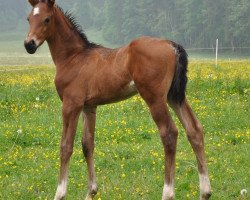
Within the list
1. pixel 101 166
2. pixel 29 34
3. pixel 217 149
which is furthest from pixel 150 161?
pixel 29 34

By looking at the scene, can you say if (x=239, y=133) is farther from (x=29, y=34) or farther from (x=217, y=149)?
(x=29, y=34)

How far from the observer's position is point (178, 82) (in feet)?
19.4

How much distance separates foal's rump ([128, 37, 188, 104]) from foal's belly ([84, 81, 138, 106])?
195 millimetres

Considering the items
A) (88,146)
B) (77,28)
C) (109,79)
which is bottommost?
(88,146)

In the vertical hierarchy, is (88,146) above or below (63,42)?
below

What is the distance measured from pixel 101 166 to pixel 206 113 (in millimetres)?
4037

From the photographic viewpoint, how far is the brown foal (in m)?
5.74

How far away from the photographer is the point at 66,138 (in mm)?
6180

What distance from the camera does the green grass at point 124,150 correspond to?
22.5ft

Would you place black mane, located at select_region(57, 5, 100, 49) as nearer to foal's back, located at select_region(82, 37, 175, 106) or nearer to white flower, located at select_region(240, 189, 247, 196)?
foal's back, located at select_region(82, 37, 175, 106)

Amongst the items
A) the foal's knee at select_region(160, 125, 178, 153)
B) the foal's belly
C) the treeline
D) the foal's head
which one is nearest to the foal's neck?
the foal's head

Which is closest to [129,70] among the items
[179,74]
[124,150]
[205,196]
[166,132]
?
[179,74]

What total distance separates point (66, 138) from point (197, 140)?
1732 millimetres

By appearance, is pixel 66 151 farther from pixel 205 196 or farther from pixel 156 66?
pixel 205 196
